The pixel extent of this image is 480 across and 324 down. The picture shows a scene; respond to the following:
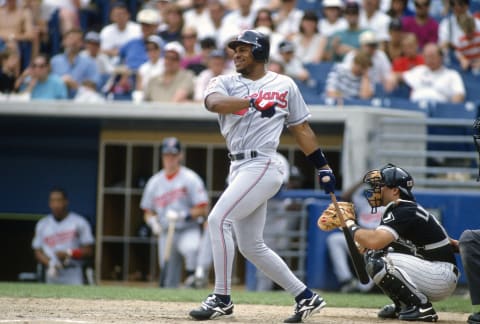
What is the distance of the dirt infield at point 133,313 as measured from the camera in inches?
228

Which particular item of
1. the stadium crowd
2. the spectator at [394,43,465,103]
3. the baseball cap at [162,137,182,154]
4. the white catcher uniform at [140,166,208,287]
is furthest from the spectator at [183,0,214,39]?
the white catcher uniform at [140,166,208,287]

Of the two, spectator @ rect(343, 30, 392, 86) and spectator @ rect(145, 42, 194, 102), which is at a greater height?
spectator @ rect(343, 30, 392, 86)

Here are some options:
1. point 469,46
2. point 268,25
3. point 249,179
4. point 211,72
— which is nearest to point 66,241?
point 211,72

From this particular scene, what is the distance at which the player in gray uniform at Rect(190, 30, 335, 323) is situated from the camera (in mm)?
5879

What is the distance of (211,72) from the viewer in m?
11.7

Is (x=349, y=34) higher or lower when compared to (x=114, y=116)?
higher

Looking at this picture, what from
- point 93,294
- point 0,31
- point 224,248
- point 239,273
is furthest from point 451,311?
point 0,31

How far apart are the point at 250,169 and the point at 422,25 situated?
7.19 m

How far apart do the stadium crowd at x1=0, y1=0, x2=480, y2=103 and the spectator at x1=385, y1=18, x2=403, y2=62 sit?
0.02 m

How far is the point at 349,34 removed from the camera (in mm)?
12414

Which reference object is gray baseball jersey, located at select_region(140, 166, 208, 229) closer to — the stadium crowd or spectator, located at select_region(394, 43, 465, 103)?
the stadium crowd

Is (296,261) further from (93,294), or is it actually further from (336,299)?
(93,294)

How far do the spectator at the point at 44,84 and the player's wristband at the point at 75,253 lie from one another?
2117 mm

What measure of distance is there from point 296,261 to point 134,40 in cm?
388
